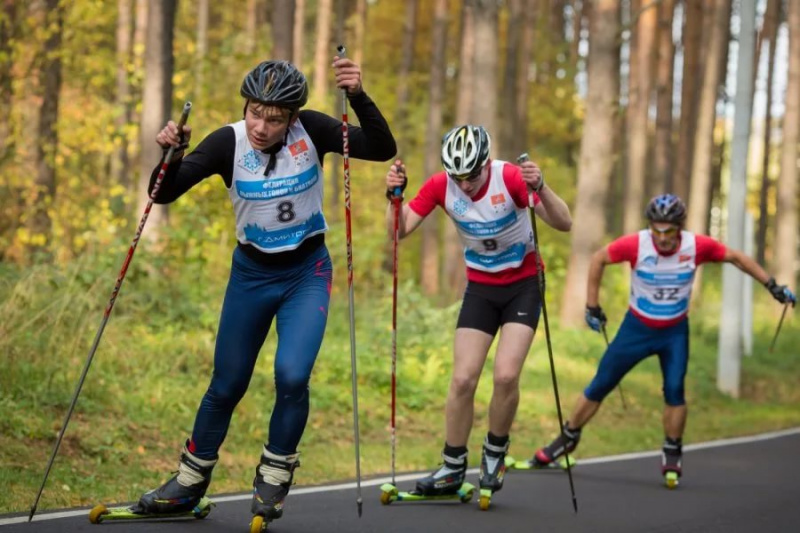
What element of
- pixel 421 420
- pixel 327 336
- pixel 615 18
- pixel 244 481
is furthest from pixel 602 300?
pixel 244 481

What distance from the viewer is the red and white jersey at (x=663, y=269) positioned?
33.6 feet

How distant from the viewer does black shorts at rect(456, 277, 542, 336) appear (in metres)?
8.23

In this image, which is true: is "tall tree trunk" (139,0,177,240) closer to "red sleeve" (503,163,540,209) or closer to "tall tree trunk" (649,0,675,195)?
"red sleeve" (503,163,540,209)

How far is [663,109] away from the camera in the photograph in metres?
33.5

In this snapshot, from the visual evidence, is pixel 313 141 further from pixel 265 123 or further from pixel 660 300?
pixel 660 300

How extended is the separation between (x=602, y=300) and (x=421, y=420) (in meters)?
10.3

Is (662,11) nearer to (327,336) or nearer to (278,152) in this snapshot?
(327,336)

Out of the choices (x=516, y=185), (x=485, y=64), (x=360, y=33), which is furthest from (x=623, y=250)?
(x=360, y=33)

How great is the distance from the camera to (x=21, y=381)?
10.1 m

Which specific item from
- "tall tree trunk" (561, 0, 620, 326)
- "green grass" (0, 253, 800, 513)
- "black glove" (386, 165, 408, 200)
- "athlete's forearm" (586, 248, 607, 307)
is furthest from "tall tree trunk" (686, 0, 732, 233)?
"black glove" (386, 165, 408, 200)

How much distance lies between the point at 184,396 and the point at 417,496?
366cm

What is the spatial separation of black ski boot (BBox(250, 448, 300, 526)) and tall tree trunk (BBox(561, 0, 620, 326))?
1452 cm

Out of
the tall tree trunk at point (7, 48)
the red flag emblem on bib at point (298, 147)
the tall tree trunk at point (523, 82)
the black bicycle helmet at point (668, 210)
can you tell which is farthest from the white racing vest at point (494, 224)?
the tall tree trunk at point (523, 82)

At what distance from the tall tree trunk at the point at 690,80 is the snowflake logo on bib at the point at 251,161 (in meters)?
29.5
